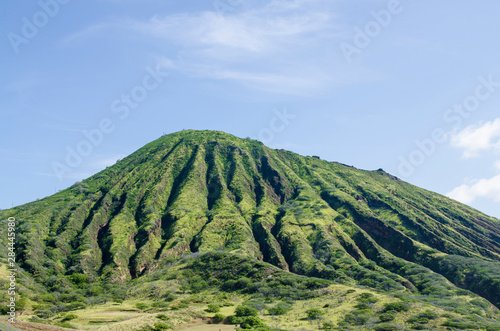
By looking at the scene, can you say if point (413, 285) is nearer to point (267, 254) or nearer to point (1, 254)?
point (267, 254)

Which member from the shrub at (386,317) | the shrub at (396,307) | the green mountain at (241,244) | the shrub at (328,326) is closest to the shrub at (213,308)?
the green mountain at (241,244)

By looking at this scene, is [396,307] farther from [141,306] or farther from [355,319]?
[141,306]

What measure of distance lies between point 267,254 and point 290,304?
2547 inches

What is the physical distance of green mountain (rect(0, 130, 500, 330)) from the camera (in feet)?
344

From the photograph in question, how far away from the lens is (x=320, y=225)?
16012cm

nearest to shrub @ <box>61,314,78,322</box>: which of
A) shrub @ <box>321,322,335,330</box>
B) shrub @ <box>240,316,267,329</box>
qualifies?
shrub @ <box>240,316,267,329</box>

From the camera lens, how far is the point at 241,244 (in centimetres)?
14288

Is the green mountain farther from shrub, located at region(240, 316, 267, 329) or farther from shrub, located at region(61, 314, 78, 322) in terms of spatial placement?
shrub, located at region(240, 316, 267, 329)

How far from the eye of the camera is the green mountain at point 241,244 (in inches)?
4129

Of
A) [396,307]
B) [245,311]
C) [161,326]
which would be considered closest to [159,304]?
[245,311]

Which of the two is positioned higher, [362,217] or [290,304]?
[362,217]

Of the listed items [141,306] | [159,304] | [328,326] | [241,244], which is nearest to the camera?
[328,326]

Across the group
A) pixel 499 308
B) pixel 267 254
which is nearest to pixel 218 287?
pixel 267 254

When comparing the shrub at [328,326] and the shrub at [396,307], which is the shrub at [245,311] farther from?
the shrub at [396,307]
